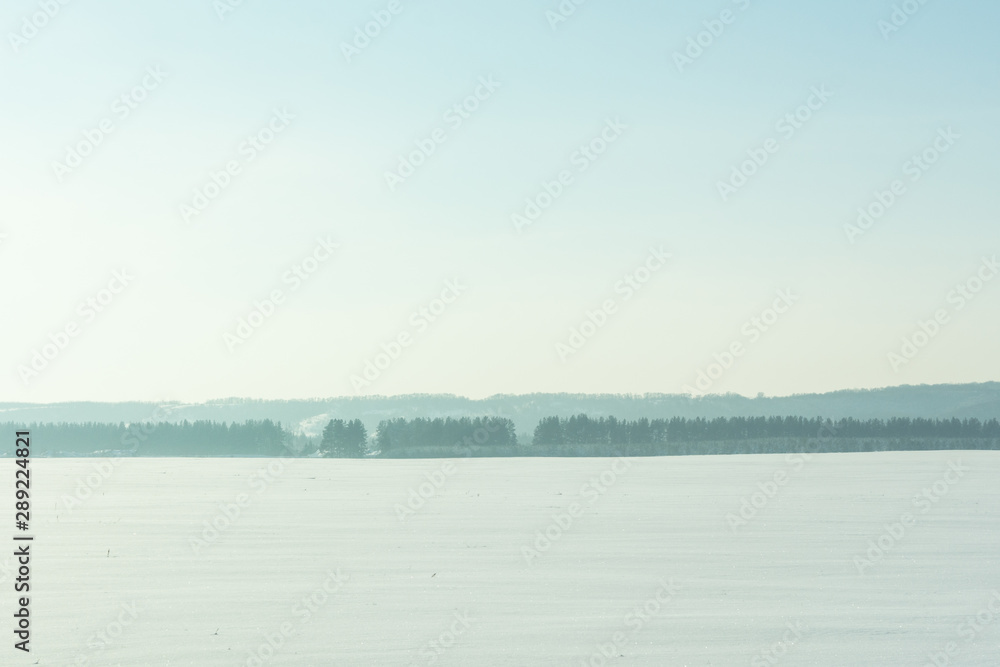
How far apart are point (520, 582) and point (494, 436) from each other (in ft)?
254

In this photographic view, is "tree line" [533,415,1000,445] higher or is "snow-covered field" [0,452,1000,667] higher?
"tree line" [533,415,1000,445]

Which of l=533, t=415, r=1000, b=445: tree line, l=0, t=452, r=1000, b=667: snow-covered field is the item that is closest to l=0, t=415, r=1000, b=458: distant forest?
l=533, t=415, r=1000, b=445: tree line

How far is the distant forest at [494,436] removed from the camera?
84.6 metres

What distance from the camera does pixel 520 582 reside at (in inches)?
415

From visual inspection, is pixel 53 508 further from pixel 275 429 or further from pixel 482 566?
pixel 275 429

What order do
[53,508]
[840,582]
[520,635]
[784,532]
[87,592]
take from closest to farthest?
1. [520,635]
2. [87,592]
3. [840,582]
4. [784,532]
5. [53,508]

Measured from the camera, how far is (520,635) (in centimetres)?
799

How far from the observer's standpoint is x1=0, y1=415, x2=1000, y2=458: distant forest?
84.6m

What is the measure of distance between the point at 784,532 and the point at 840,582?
4425 millimetres

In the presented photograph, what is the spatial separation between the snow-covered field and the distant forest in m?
60.4

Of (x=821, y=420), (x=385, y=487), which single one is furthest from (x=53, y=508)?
(x=821, y=420)

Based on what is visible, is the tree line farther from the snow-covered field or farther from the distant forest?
the snow-covered field

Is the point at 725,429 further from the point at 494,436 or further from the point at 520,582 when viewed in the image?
the point at 520,582

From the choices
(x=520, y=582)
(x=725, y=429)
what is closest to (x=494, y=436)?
(x=725, y=429)
